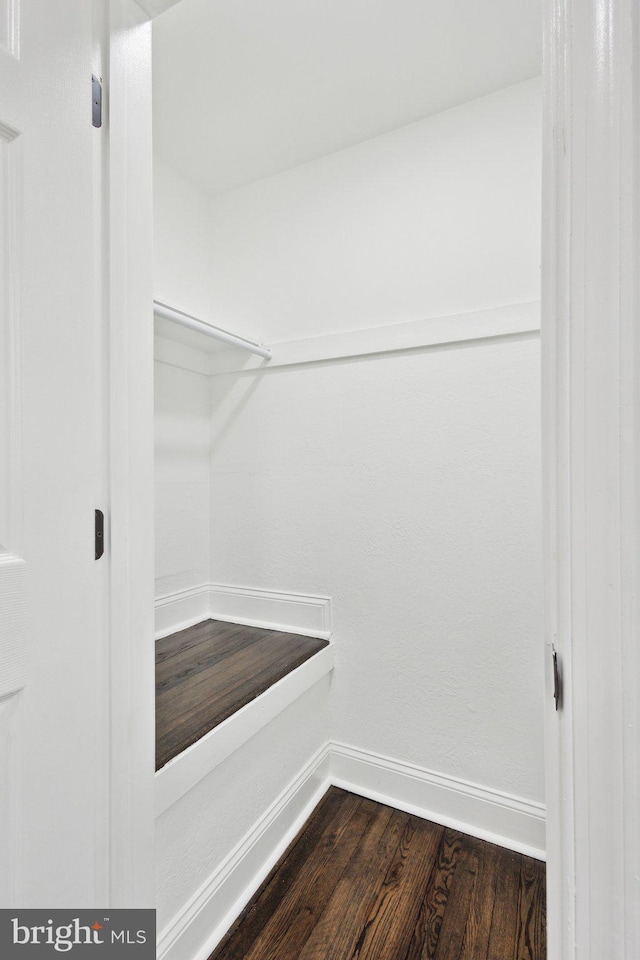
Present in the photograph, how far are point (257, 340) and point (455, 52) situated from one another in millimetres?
1161

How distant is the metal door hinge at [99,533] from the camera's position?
0.83m

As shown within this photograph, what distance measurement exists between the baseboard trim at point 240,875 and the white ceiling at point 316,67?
2353mm

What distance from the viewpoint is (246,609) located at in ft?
6.67

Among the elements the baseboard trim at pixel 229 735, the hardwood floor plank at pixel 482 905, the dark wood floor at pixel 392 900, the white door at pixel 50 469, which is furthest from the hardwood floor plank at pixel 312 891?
the white door at pixel 50 469

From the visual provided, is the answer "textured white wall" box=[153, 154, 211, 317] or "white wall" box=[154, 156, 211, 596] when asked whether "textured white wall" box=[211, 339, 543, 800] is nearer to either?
"white wall" box=[154, 156, 211, 596]

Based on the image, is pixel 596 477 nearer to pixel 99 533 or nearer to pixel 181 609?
pixel 99 533

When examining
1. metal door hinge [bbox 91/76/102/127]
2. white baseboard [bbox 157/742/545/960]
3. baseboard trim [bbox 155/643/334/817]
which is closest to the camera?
metal door hinge [bbox 91/76/102/127]

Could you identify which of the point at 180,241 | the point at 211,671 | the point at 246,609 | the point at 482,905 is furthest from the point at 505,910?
the point at 180,241

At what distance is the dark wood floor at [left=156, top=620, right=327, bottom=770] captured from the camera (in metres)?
1.19

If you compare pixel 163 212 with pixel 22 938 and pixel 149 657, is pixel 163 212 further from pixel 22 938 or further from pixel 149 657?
pixel 22 938

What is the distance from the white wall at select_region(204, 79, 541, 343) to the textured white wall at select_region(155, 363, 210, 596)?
0.42 meters

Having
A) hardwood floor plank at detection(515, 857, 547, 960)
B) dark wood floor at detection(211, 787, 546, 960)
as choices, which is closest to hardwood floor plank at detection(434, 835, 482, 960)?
dark wood floor at detection(211, 787, 546, 960)

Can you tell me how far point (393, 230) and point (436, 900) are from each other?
7.21 feet

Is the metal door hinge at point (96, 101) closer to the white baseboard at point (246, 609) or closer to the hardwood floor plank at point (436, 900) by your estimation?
the white baseboard at point (246, 609)
